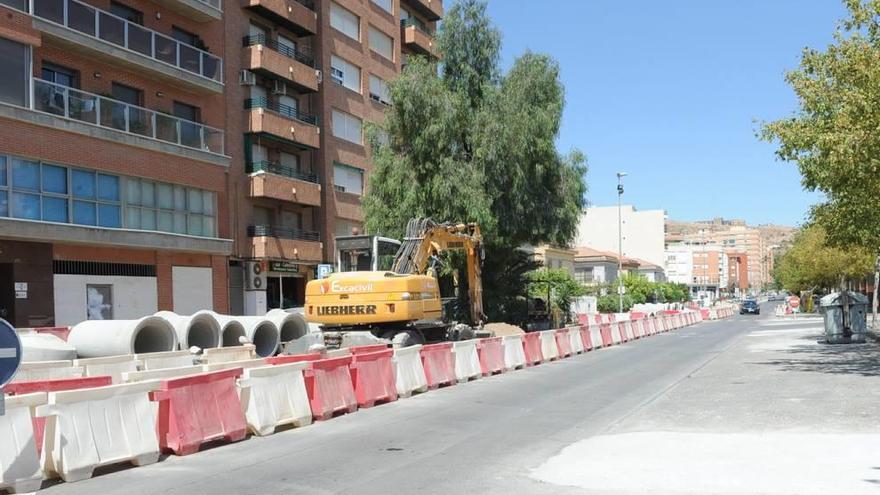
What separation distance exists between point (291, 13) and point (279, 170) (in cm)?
675

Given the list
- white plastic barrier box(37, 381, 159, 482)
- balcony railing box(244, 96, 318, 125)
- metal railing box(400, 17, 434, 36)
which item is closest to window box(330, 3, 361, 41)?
balcony railing box(244, 96, 318, 125)

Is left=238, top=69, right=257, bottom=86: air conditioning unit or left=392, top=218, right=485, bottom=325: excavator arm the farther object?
→ left=238, top=69, right=257, bottom=86: air conditioning unit

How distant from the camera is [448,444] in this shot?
980 centimetres

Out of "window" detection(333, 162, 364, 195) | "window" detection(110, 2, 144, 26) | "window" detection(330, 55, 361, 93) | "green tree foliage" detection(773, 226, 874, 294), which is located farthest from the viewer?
"green tree foliage" detection(773, 226, 874, 294)

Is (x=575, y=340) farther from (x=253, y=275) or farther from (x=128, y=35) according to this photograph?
(x=128, y=35)

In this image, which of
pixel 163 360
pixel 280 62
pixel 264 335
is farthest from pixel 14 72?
pixel 280 62

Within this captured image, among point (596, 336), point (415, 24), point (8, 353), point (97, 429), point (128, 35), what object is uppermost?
point (415, 24)

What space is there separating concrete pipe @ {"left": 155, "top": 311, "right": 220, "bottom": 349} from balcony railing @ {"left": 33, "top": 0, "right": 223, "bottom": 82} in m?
9.89

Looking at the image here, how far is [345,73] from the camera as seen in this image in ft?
135

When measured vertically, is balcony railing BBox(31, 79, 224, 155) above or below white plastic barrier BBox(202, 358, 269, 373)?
above

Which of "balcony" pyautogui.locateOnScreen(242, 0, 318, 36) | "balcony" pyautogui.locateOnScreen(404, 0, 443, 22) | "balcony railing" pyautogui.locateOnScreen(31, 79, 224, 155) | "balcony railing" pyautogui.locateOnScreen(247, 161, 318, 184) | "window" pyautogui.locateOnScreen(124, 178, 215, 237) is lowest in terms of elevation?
"window" pyautogui.locateOnScreen(124, 178, 215, 237)

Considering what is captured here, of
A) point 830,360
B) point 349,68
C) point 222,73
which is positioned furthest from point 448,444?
point 349,68

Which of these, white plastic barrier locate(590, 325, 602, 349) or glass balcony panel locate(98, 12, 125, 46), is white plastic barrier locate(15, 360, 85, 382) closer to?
glass balcony panel locate(98, 12, 125, 46)

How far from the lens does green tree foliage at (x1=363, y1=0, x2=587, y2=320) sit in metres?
30.7
